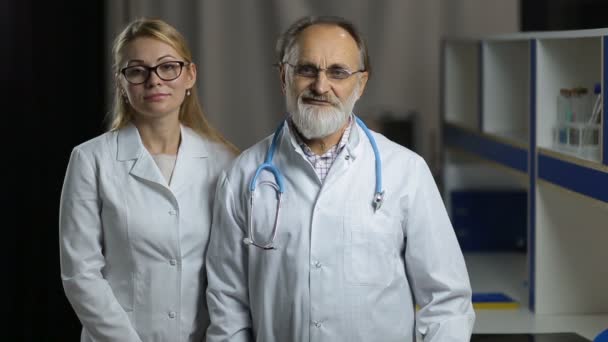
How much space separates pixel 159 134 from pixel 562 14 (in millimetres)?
2469

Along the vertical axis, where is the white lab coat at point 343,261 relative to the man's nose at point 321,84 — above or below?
below

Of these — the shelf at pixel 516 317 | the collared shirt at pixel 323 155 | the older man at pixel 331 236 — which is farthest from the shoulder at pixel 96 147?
the shelf at pixel 516 317

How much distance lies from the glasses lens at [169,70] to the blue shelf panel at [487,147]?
117 cm

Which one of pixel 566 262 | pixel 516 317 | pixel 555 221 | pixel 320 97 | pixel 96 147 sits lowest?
pixel 516 317

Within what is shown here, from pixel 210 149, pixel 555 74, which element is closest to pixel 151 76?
pixel 210 149

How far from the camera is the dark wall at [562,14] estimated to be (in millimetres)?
3662

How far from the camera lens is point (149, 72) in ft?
6.16

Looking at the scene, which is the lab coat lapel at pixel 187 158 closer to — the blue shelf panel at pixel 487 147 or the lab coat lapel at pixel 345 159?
the lab coat lapel at pixel 345 159

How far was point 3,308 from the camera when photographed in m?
3.36

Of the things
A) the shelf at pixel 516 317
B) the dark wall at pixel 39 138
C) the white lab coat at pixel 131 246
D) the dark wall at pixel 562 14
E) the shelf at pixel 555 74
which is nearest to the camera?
the white lab coat at pixel 131 246

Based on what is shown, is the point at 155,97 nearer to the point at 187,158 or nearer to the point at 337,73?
the point at 187,158

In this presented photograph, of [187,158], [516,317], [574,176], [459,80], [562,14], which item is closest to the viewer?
[187,158]

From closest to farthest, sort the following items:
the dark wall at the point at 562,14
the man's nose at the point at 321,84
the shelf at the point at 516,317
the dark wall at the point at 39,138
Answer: the man's nose at the point at 321,84 < the shelf at the point at 516,317 < the dark wall at the point at 39,138 < the dark wall at the point at 562,14

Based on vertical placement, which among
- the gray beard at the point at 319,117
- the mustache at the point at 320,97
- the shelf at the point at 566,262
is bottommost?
the shelf at the point at 566,262
